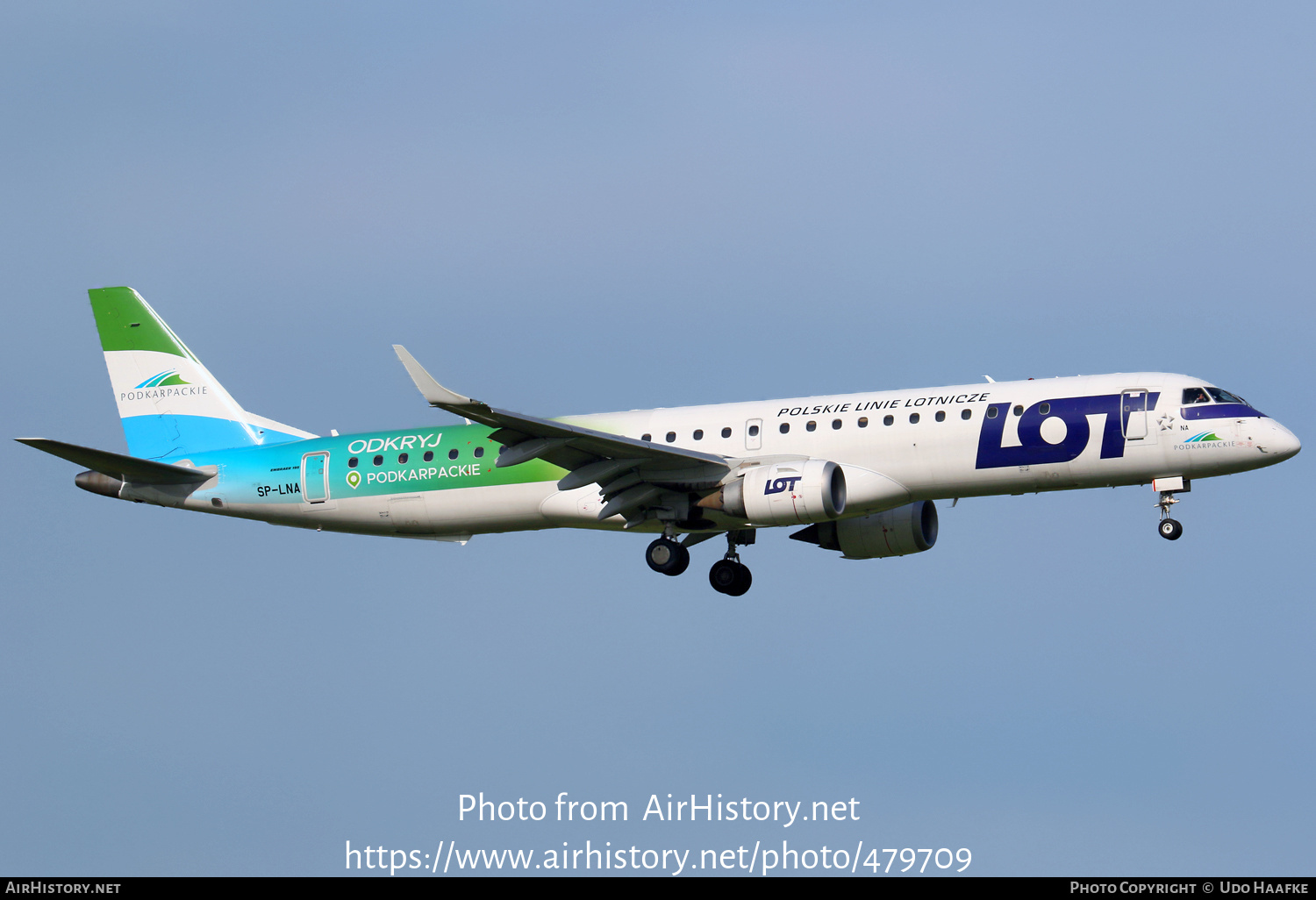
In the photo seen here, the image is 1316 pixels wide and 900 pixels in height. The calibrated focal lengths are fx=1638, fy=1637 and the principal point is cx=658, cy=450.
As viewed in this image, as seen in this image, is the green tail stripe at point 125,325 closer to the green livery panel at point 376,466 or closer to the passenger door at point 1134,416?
the green livery panel at point 376,466

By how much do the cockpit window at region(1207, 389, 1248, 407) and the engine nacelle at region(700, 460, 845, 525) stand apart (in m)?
8.65

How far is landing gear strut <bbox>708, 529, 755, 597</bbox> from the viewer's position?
41906 mm

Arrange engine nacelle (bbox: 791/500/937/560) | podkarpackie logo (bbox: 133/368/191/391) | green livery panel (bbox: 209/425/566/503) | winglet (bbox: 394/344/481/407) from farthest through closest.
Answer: podkarpackie logo (bbox: 133/368/191/391) → engine nacelle (bbox: 791/500/937/560) → green livery panel (bbox: 209/425/566/503) → winglet (bbox: 394/344/481/407)

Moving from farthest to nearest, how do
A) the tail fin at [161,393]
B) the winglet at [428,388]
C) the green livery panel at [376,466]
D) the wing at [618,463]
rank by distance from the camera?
the tail fin at [161,393], the green livery panel at [376,466], the wing at [618,463], the winglet at [428,388]

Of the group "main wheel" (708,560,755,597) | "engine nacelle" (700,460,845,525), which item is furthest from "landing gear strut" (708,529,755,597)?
"engine nacelle" (700,460,845,525)

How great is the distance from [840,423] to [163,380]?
64.1ft

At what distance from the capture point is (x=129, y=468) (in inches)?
1677

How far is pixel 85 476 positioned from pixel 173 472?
2427 mm

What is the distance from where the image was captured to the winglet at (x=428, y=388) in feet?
113

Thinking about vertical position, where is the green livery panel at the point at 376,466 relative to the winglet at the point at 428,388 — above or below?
above

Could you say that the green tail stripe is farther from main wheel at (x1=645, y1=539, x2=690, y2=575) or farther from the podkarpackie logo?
main wheel at (x1=645, y1=539, x2=690, y2=575)

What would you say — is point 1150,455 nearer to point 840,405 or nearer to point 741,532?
point 840,405

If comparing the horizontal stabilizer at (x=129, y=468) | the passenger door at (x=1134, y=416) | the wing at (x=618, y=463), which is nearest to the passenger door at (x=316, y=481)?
the horizontal stabilizer at (x=129, y=468)

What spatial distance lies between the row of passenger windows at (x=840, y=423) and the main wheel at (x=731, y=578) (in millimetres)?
3806
